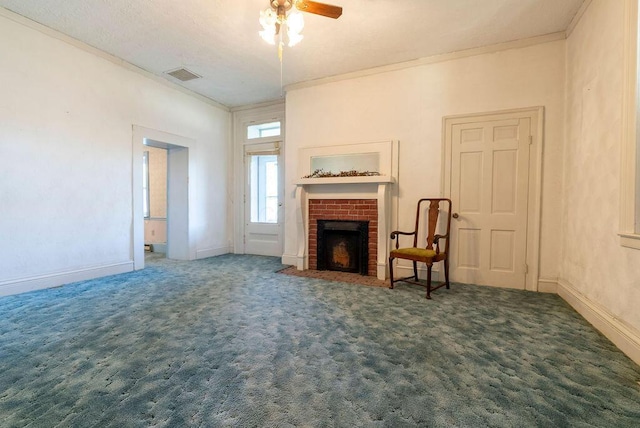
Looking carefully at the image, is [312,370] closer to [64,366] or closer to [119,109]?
[64,366]

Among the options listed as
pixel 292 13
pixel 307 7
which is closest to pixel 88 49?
pixel 292 13

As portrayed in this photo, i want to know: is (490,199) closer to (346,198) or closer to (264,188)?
(346,198)

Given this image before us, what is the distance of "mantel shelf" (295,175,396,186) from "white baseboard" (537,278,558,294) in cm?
206

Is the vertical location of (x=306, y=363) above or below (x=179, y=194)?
below

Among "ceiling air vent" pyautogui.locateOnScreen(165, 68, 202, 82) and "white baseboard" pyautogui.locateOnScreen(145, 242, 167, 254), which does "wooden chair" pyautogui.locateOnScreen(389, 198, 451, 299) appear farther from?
"white baseboard" pyautogui.locateOnScreen(145, 242, 167, 254)

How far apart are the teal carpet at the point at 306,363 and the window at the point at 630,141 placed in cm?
85

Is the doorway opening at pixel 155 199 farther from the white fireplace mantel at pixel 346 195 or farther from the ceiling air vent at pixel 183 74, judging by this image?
the white fireplace mantel at pixel 346 195

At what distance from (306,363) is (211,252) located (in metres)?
4.16

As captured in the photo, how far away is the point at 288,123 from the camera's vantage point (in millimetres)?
4609

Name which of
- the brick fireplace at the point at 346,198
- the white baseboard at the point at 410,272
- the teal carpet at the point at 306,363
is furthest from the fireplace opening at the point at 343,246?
the teal carpet at the point at 306,363

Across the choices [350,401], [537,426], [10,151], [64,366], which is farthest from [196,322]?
[10,151]

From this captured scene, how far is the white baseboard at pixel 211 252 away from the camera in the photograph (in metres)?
5.14

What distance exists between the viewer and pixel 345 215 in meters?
4.11

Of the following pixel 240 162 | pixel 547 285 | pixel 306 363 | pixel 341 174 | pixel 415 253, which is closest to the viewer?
pixel 306 363
